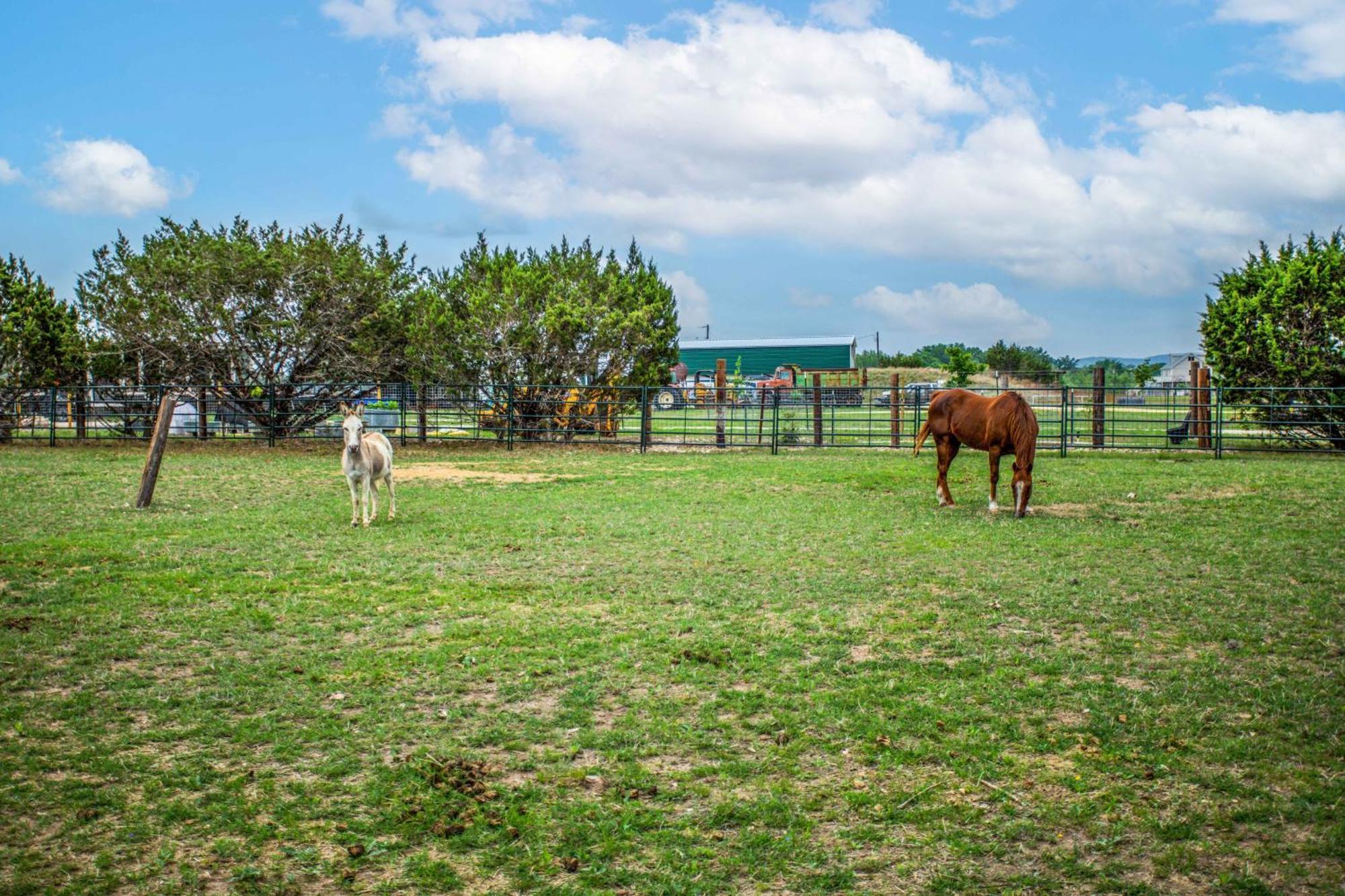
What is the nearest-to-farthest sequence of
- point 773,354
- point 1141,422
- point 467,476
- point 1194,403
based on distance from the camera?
point 467,476, point 1194,403, point 1141,422, point 773,354

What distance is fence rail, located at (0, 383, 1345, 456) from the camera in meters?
19.0

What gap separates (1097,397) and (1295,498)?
7948mm

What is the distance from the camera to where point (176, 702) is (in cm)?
448

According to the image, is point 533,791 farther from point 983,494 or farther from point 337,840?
point 983,494

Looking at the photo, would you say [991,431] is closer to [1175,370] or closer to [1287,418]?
[1287,418]

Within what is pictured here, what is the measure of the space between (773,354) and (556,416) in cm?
3447

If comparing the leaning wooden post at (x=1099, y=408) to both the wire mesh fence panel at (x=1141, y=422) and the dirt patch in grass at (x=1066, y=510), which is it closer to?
the wire mesh fence panel at (x=1141, y=422)

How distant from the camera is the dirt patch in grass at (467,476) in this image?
1414cm

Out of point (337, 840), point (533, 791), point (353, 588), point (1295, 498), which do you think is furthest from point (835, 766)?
point (1295, 498)

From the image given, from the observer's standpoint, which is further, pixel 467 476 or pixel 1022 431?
pixel 467 476

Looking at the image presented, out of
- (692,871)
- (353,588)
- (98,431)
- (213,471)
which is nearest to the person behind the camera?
(692,871)

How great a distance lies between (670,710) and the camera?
4.37 meters

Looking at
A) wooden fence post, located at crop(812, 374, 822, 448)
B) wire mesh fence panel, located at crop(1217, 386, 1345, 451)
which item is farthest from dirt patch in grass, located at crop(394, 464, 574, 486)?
wire mesh fence panel, located at crop(1217, 386, 1345, 451)

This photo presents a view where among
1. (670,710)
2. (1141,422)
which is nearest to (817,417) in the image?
(1141,422)
